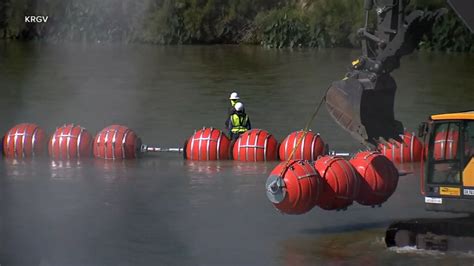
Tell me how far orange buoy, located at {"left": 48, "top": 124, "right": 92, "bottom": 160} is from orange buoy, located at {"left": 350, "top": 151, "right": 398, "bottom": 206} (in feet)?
35.0

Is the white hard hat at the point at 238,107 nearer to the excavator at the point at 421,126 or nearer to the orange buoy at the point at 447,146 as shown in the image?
the excavator at the point at 421,126

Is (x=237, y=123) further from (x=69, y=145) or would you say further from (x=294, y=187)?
(x=294, y=187)

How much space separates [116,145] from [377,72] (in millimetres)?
12480

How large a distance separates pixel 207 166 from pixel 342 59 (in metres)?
35.9

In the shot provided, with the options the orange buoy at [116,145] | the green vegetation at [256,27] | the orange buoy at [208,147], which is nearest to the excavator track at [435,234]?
the orange buoy at [208,147]

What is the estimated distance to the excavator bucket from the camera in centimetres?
1828

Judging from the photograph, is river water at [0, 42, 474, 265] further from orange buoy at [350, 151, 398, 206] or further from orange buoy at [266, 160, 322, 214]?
orange buoy at [266, 160, 322, 214]

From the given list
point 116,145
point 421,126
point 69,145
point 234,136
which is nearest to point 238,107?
point 234,136

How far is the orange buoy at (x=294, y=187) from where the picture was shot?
19469mm

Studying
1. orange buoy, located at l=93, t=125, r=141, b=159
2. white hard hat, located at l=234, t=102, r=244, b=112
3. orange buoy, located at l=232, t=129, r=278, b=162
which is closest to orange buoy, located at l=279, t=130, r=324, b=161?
orange buoy, located at l=232, t=129, r=278, b=162

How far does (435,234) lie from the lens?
61.3 feet

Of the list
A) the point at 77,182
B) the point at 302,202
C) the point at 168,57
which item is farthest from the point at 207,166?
the point at 168,57

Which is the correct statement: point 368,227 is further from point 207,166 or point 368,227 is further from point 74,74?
point 74,74

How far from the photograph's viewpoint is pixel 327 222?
21750 millimetres
